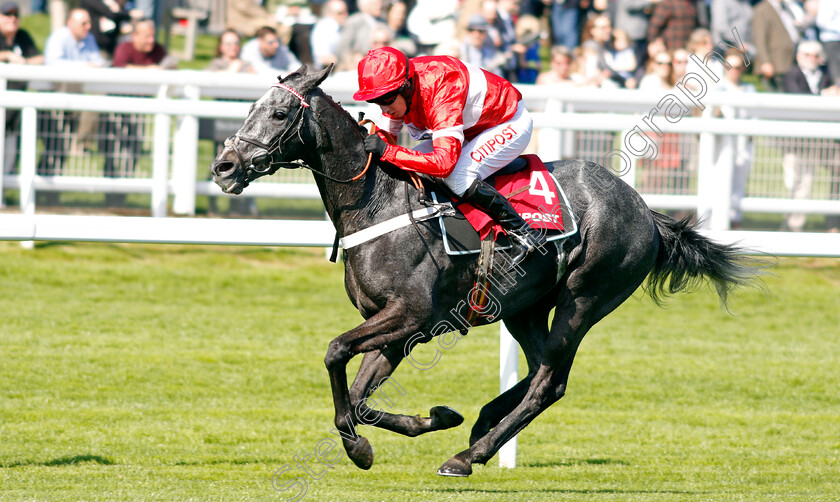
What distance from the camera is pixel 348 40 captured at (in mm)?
10547

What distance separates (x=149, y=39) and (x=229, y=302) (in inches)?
109

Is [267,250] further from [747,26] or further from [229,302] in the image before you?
[747,26]

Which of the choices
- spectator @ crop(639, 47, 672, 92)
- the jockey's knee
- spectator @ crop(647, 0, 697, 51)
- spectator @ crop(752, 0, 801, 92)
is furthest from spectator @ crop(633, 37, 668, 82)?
the jockey's knee

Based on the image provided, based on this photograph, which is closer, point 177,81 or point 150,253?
point 177,81

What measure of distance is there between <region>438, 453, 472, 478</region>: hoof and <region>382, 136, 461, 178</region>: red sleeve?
111cm

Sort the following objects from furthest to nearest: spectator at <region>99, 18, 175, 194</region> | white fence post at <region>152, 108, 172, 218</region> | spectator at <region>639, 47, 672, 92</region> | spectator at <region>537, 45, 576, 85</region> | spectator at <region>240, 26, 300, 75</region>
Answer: spectator at <region>240, 26, 300, 75</region>
spectator at <region>537, 45, 576, 85</region>
spectator at <region>639, 47, 672, 92</region>
spectator at <region>99, 18, 175, 194</region>
white fence post at <region>152, 108, 172, 218</region>

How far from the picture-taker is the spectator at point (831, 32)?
11477mm

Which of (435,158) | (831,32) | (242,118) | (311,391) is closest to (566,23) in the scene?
(831,32)

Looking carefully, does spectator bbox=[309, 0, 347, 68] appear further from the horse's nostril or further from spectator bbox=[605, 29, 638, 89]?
the horse's nostril

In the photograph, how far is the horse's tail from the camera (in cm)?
507

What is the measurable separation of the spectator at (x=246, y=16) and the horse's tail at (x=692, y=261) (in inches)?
417

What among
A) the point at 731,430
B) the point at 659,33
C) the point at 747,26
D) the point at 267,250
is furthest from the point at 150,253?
the point at 747,26

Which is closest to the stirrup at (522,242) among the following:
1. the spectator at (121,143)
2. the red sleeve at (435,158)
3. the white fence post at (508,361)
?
the red sleeve at (435,158)

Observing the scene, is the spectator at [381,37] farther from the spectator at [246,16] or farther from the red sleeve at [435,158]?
the red sleeve at [435,158]
